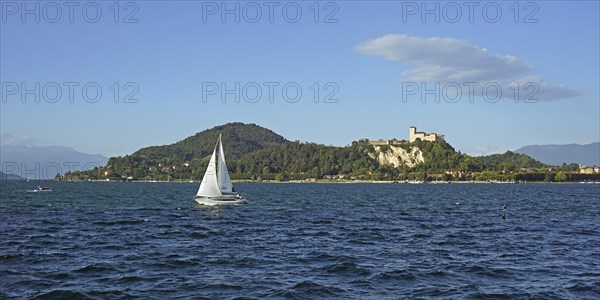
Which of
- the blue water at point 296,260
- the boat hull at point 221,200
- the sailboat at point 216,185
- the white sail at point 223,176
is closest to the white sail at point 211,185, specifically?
the sailboat at point 216,185

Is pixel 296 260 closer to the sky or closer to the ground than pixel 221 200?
closer to the ground

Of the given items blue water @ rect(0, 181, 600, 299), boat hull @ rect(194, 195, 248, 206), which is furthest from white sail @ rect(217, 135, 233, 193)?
blue water @ rect(0, 181, 600, 299)

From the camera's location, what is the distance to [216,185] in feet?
313

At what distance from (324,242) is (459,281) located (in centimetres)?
1710

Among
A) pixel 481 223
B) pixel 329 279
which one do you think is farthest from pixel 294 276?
pixel 481 223

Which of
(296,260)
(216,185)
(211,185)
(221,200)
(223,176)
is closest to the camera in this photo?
(296,260)

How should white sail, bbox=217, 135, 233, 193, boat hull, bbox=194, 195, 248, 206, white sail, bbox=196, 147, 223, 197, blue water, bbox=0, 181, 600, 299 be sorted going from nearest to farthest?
blue water, bbox=0, 181, 600, 299 < boat hull, bbox=194, 195, 248, 206 < white sail, bbox=196, 147, 223, 197 < white sail, bbox=217, 135, 233, 193

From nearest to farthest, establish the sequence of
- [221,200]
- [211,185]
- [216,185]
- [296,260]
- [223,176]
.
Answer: [296,260] < [216,185] < [211,185] < [221,200] < [223,176]

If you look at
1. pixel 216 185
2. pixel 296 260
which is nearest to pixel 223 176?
pixel 216 185

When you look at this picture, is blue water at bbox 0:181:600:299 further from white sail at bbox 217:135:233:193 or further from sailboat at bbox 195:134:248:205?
white sail at bbox 217:135:233:193

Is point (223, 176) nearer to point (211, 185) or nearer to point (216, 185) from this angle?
point (211, 185)

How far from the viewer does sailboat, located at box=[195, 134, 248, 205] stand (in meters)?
95.0

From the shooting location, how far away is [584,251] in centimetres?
4331

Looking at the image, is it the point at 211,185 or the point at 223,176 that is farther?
the point at 223,176
